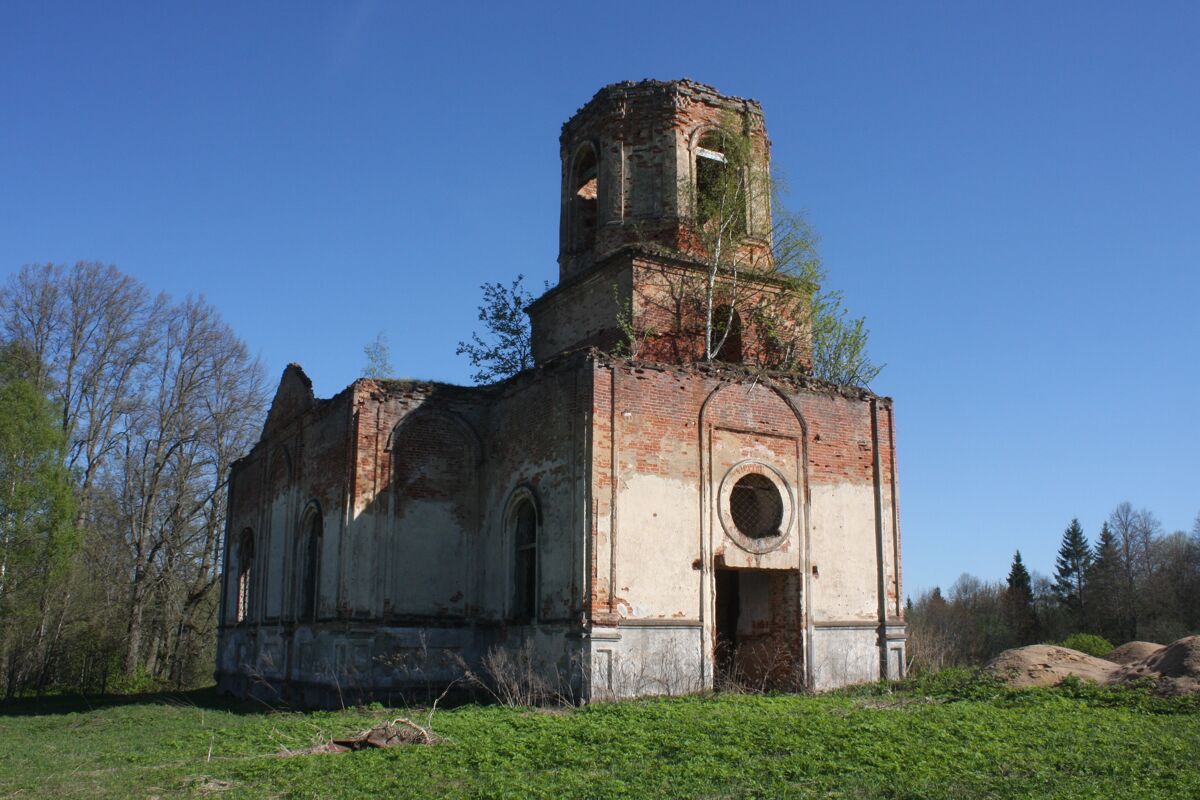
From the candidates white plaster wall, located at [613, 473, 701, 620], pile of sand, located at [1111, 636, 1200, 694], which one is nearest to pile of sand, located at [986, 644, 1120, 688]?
pile of sand, located at [1111, 636, 1200, 694]

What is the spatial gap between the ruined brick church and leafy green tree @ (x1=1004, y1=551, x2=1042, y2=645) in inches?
1266

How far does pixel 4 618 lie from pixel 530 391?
16.4m

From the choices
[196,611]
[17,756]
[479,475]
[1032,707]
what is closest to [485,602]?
[479,475]

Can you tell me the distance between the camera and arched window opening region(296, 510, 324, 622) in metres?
18.0

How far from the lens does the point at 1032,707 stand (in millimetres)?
11945

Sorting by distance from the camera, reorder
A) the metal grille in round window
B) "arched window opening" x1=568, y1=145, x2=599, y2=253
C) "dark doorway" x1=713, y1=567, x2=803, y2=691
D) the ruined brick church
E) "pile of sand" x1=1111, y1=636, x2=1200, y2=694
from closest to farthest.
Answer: "pile of sand" x1=1111, y1=636, x2=1200, y2=694 < the ruined brick church < "dark doorway" x1=713, y1=567, x2=803, y2=691 < the metal grille in round window < "arched window opening" x1=568, y1=145, x2=599, y2=253

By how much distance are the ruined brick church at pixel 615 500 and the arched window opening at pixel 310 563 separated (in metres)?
0.05

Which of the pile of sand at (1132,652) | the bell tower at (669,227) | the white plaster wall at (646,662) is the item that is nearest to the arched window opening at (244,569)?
the bell tower at (669,227)

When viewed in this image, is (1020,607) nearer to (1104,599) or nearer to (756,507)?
(1104,599)

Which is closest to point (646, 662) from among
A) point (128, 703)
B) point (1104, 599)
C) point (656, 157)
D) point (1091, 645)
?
point (656, 157)

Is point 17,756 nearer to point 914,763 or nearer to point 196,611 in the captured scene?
point 914,763

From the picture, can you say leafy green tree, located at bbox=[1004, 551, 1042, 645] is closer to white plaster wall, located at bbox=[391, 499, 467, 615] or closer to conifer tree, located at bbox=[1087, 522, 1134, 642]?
conifer tree, located at bbox=[1087, 522, 1134, 642]

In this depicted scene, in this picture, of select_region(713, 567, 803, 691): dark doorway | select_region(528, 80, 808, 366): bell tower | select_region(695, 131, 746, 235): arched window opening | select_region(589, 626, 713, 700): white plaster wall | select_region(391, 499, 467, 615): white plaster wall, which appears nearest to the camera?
select_region(589, 626, 713, 700): white plaster wall

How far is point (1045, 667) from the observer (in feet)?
46.8
